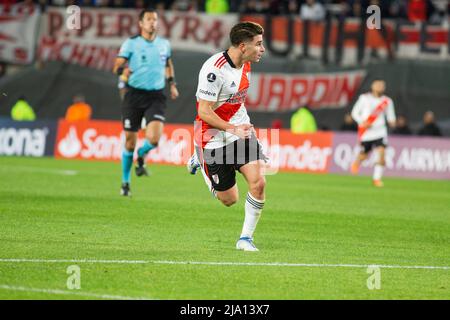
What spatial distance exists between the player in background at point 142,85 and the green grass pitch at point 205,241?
3.06 feet

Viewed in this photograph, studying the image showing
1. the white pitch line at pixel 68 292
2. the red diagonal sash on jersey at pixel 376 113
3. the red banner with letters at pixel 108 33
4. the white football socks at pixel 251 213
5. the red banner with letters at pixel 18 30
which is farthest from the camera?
the red banner with letters at pixel 18 30

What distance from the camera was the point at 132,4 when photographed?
33594 millimetres

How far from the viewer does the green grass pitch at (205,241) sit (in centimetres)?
869

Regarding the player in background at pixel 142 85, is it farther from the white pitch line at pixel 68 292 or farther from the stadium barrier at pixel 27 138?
the stadium barrier at pixel 27 138

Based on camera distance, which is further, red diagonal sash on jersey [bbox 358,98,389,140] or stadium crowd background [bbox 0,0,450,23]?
stadium crowd background [bbox 0,0,450,23]

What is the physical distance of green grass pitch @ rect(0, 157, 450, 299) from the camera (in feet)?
28.5

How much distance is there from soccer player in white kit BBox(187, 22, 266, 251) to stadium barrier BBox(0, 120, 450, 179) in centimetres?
1553

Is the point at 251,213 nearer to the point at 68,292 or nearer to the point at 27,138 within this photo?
the point at 68,292

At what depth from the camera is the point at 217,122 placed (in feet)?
35.3

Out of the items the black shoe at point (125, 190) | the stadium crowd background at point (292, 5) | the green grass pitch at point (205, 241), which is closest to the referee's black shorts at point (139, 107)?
the black shoe at point (125, 190)

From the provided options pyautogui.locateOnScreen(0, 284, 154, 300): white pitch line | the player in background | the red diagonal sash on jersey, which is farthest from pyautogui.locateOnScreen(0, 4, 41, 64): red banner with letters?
pyautogui.locateOnScreen(0, 284, 154, 300): white pitch line

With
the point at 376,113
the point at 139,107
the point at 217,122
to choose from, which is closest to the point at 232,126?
the point at 217,122

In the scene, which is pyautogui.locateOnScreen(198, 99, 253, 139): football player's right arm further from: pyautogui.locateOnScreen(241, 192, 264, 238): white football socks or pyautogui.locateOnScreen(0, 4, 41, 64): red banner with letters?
pyautogui.locateOnScreen(0, 4, 41, 64): red banner with letters
